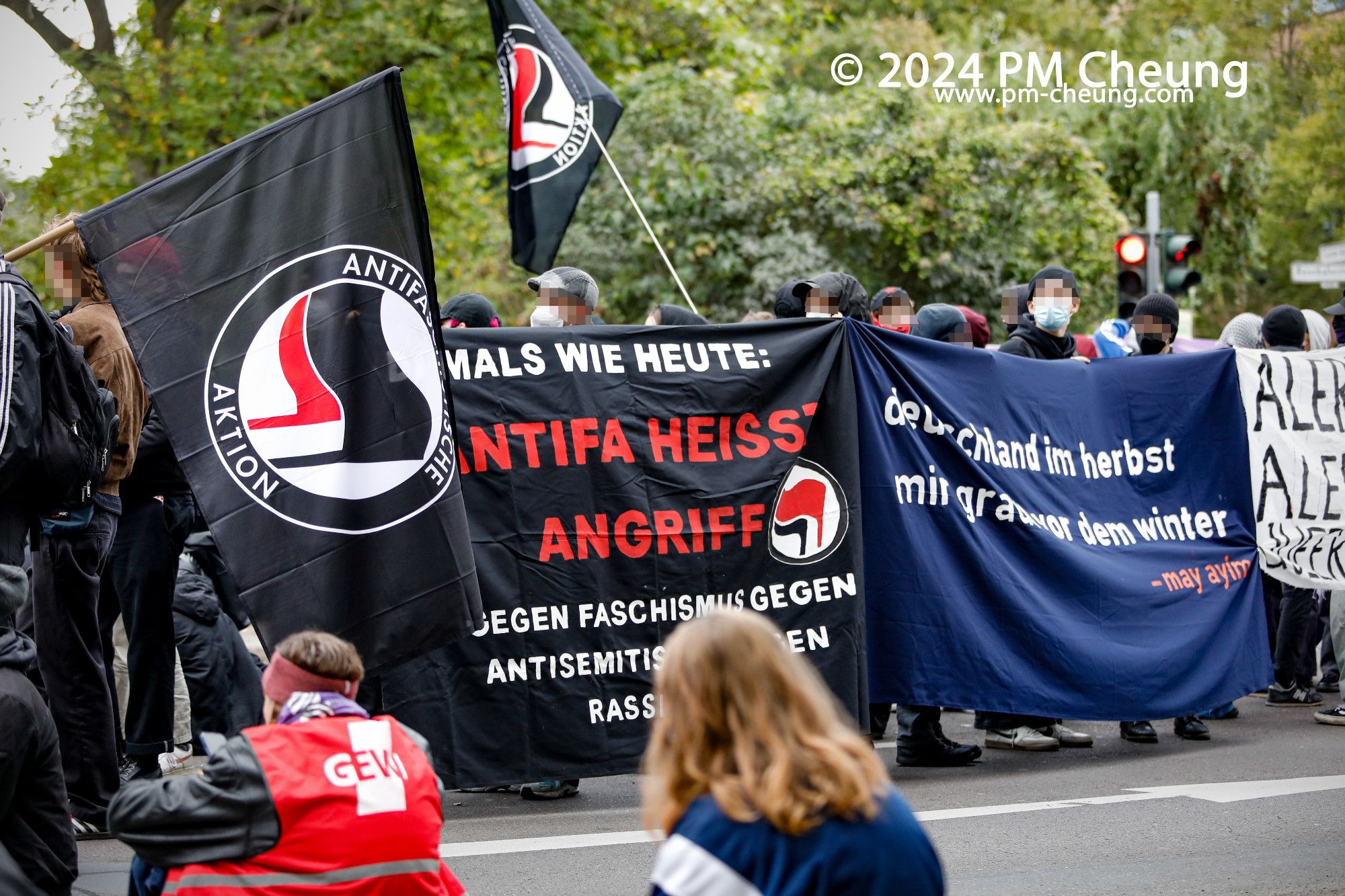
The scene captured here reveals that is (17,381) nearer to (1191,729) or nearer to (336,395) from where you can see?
(336,395)

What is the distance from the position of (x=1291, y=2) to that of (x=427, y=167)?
23.9 metres

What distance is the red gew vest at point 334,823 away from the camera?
10.5 feet

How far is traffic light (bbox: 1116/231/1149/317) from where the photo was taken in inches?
593

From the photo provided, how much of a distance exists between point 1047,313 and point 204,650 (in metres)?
4.44

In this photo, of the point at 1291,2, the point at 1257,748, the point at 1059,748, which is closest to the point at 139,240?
the point at 1059,748

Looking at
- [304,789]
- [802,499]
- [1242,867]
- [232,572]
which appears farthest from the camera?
[802,499]

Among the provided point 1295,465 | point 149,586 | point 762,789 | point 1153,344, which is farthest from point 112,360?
point 1295,465

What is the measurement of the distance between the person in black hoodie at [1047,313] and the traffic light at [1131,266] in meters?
7.55

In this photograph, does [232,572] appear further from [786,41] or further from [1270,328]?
[786,41]

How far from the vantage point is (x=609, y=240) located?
19016mm

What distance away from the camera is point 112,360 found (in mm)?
5852

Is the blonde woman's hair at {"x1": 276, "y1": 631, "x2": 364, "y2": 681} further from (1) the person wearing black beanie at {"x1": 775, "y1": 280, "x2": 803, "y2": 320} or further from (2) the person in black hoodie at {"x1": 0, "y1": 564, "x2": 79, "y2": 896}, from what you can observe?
(1) the person wearing black beanie at {"x1": 775, "y1": 280, "x2": 803, "y2": 320}

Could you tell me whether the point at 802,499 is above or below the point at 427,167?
below

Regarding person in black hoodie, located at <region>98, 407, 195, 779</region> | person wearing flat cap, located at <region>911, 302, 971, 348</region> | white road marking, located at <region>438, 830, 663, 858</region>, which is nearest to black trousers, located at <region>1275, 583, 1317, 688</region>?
person wearing flat cap, located at <region>911, 302, 971, 348</region>
